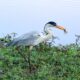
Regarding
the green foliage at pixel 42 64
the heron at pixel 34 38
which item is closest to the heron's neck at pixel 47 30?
the heron at pixel 34 38

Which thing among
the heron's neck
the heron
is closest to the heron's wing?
the heron

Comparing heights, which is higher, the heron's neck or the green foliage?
the heron's neck

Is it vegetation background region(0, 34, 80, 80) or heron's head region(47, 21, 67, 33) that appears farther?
heron's head region(47, 21, 67, 33)

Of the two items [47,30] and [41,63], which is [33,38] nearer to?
[47,30]

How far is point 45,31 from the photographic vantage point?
29.0 feet

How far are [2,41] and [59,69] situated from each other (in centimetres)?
183

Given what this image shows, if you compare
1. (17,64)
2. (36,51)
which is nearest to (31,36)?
(36,51)

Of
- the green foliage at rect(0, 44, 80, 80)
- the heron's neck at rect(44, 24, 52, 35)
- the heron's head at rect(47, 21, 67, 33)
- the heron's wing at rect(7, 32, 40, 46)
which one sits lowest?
the green foliage at rect(0, 44, 80, 80)

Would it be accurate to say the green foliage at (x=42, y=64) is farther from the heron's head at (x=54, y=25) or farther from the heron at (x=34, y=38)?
the heron's head at (x=54, y=25)

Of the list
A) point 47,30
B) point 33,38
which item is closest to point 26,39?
point 33,38

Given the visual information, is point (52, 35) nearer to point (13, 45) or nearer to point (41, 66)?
point (13, 45)

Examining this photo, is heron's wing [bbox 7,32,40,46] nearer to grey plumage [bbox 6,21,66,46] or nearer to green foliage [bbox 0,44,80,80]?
grey plumage [bbox 6,21,66,46]

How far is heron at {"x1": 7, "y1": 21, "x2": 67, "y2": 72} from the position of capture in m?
8.27

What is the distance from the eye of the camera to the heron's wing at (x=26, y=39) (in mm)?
8250
